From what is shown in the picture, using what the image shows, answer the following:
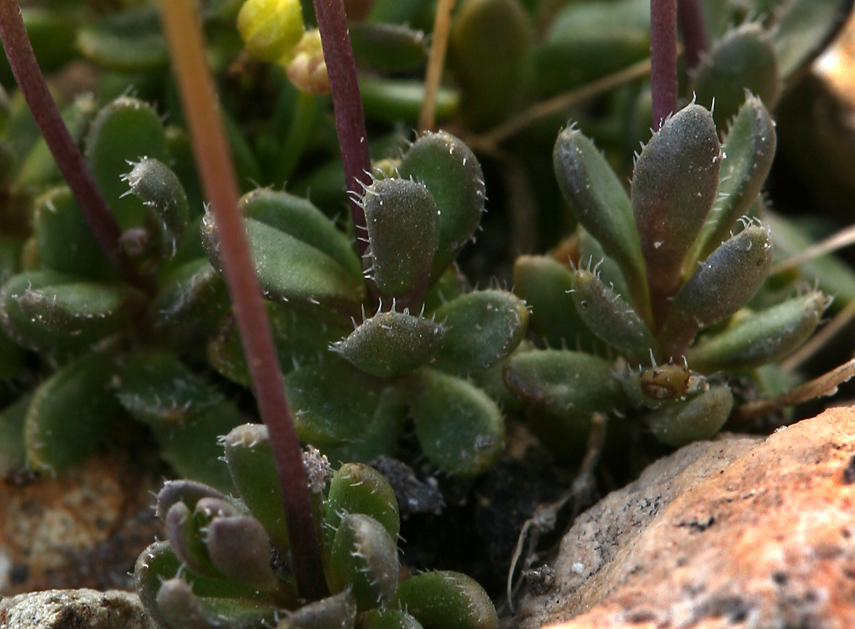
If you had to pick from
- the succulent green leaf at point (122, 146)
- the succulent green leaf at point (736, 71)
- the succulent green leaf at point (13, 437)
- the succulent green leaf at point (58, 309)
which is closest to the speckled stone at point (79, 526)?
the succulent green leaf at point (13, 437)

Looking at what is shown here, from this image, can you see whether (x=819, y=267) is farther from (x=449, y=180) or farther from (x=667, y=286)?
(x=449, y=180)

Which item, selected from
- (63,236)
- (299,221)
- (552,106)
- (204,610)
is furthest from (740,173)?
(63,236)

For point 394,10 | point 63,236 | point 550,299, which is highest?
point 394,10

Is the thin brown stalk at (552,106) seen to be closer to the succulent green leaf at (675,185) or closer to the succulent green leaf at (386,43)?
the succulent green leaf at (386,43)

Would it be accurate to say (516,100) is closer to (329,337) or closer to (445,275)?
(445,275)

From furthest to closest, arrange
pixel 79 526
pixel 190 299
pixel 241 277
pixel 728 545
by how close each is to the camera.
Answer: pixel 79 526
pixel 190 299
pixel 728 545
pixel 241 277

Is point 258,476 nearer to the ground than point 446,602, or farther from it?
farther from it
